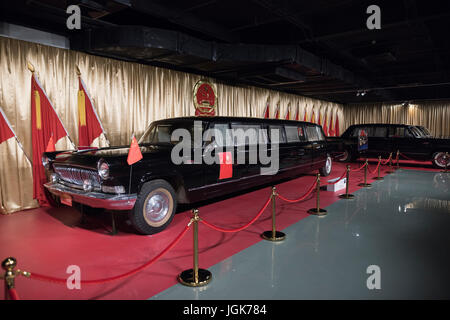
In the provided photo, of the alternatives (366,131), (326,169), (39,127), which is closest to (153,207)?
(39,127)

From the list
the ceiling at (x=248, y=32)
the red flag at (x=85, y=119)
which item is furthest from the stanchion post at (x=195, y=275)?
the red flag at (x=85, y=119)

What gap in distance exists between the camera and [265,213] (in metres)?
4.59

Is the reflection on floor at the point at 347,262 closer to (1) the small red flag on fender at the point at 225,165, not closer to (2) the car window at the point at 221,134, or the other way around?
(1) the small red flag on fender at the point at 225,165

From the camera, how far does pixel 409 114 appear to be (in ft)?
53.4

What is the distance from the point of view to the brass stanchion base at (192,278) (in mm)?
2443

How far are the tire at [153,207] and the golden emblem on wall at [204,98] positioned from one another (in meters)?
4.48

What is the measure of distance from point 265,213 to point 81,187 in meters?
2.74

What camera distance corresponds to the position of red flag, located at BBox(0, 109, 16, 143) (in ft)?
15.2

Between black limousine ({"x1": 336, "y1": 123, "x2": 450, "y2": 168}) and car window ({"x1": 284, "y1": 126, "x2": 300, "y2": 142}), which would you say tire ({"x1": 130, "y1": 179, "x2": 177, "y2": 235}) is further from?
black limousine ({"x1": 336, "y1": 123, "x2": 450, "y2": 168})

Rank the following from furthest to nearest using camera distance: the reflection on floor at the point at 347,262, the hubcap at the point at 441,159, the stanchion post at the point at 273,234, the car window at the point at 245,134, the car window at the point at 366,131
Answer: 1. the car window at the point at 366,131
2. the hubcap at the point at 441,159
3. the car window at the point at 245,134
4. the stanchion post at the point at 273,234
5. the reflection on floor at the point at 347,262

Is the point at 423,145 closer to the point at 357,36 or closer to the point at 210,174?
the point at 357,36

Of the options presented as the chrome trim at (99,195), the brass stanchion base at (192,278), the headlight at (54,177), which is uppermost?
the headlight at (54,177)
